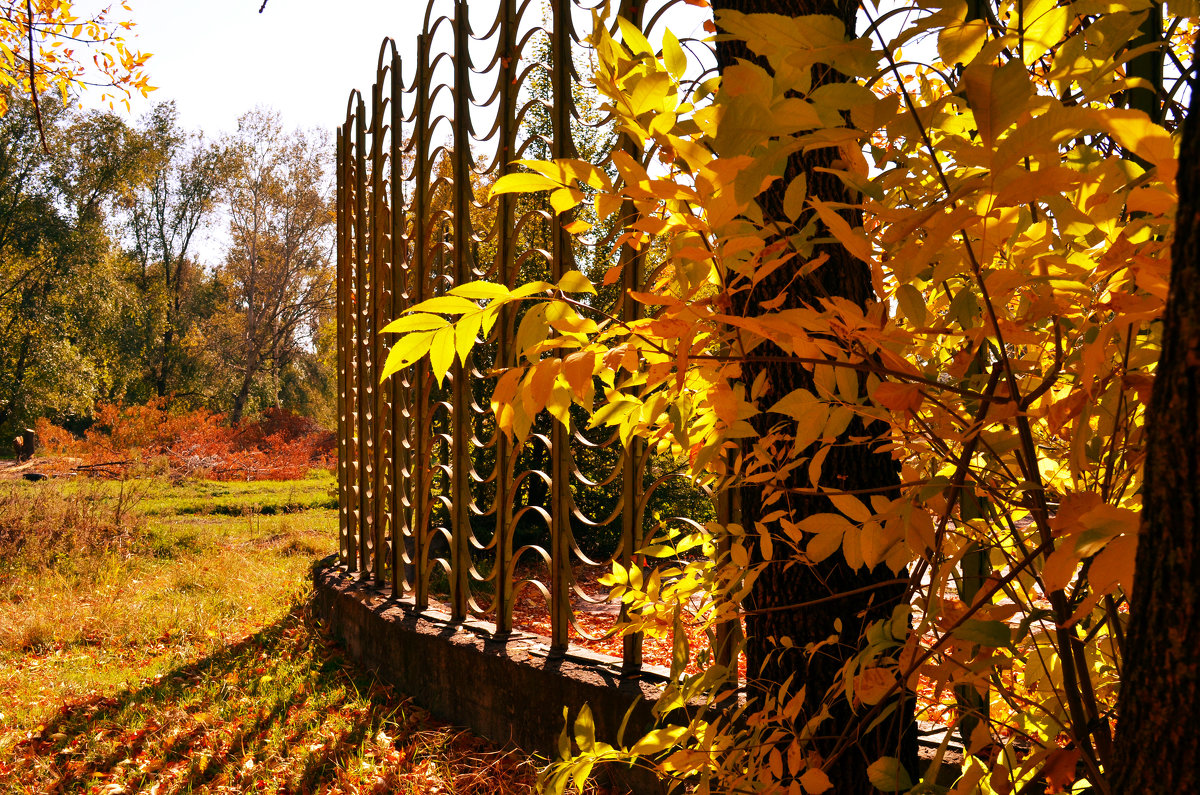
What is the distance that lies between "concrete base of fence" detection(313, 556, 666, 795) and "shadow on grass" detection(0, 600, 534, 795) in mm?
86

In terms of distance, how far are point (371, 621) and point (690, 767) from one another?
304cm

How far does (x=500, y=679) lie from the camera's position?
2645mm

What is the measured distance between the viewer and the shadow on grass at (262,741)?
2.63 meters

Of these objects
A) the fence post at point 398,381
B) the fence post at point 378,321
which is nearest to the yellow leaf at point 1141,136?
the fence post at point 398,381

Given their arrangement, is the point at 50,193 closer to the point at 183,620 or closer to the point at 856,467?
the point at 183,620

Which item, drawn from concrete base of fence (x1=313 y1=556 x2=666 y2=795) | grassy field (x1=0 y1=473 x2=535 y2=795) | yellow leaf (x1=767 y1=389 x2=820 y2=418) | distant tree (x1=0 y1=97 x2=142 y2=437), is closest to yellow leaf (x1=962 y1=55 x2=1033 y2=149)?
yellow leaf (x1=767 y1=389 x2=820 y2=418)

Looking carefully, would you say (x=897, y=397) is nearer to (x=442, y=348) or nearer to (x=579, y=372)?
(x=579, y=372)

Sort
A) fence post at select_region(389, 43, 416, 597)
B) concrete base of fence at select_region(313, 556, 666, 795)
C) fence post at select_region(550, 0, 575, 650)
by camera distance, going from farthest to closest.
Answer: fence post at select_region(389, 43, 416, 597) → fence post at select_region(550, 0, 575, 650) → concrete base of fence at select_region(313, 556, 666, 795)

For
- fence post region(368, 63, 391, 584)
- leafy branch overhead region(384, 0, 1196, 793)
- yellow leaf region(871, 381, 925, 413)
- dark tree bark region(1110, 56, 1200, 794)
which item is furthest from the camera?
fence post region(368, 63, 391, 584)

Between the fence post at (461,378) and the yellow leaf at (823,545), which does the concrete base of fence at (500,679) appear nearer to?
the fence post at (461,378)

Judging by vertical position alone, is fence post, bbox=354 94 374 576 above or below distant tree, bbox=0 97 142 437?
below

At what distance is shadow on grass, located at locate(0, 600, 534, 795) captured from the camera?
2633 millimetres

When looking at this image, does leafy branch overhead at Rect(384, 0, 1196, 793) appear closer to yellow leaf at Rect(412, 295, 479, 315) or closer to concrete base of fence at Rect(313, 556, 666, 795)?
yellow leaf at Rect(412, 295, 479, 315)

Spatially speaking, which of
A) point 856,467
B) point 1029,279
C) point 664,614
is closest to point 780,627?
point 664,614
